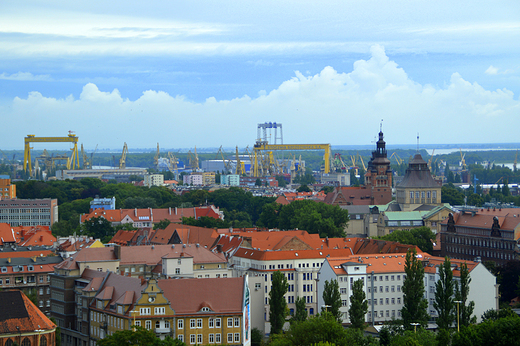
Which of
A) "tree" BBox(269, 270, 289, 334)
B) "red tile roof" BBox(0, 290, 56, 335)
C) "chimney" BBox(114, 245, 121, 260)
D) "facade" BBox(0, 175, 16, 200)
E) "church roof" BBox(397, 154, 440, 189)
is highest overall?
"church roof" BBox(397, 154, 440, 189)

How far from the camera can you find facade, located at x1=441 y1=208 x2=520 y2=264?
106 meters

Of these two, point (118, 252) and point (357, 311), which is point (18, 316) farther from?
point (357, 311)

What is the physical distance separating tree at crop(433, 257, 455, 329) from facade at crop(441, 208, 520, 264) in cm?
2882

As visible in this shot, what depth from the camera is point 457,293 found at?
250ft

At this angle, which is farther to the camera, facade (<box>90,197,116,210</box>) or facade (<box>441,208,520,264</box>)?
facade (<box>90,197,116,210</box>)

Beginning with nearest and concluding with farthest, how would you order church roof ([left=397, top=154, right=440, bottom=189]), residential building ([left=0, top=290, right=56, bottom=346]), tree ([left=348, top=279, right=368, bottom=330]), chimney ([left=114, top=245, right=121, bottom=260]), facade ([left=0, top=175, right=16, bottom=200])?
residential building ([left=0, top=290, right=56, bottom=346]), tree ([left=348, top=279, right=368, bottom=330]), chimney ([left=114, top=245, right=121, bottom=260]), church roof ([left=397, top=154, right=440, bottom=189]), facade ([left=0, top=175, right=16, bottom=200])

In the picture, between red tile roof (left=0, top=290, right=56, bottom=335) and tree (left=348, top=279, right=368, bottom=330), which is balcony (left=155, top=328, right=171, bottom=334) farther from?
tree (left=348, top=279, right=368, bottom=330)

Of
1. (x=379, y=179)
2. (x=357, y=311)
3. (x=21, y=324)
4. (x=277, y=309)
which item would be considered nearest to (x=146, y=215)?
(x=379, y=179)

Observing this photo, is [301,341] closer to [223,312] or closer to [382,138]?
[223,312]

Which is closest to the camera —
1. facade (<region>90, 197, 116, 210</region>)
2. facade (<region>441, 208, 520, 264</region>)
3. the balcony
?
the balcony

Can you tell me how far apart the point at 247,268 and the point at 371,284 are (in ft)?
45.1

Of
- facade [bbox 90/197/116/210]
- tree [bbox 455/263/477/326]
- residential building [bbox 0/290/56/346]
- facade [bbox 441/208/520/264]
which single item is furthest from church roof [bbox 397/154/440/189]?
residential building [bbox 0/290/56/346]

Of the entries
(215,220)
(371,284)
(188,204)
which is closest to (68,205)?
(188,204)

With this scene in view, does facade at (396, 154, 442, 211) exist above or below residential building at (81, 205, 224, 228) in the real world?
above
